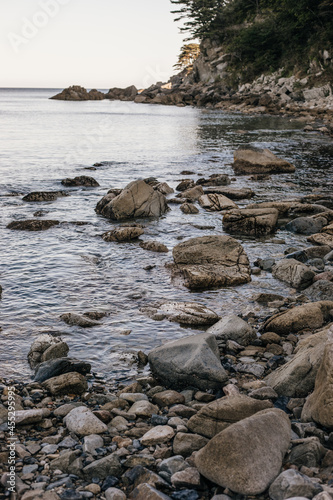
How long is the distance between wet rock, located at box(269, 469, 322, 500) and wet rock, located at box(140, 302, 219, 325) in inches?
140

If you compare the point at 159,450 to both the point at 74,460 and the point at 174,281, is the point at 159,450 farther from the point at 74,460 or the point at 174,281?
the point at 174,281

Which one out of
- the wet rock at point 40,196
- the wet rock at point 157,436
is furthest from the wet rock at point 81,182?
the wet rock at point 157,436

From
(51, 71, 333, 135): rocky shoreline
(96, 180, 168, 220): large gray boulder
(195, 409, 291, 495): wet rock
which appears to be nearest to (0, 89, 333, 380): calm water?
(96, 180, 168, 220): large gray boulder

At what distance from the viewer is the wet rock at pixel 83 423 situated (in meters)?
4.05

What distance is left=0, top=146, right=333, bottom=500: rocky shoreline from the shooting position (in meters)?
3.24

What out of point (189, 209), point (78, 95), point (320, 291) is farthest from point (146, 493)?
point (78, 95)

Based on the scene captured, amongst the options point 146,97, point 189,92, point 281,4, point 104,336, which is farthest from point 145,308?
point 146,97

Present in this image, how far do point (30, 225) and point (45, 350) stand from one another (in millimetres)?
6345

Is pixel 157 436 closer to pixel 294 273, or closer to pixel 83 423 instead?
pixel 83 423

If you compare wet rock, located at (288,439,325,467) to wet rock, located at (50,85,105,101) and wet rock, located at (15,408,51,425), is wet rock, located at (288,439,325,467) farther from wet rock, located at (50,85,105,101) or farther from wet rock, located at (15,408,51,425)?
wet rock, located at (50,85,105,101)

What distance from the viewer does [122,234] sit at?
416 inches

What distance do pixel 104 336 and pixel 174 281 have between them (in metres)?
2.29

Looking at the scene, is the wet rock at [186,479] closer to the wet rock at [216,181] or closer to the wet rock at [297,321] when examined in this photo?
the wet rock at [297,321]

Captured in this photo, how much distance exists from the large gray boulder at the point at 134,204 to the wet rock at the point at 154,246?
8.46ft
